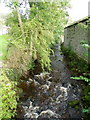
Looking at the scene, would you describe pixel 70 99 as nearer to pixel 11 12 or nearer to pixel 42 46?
pixel 42 46

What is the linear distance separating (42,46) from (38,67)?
253 cm

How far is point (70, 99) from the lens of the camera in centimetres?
555

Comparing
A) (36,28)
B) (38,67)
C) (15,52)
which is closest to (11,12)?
(36,28)

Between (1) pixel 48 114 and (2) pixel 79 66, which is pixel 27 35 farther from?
(1) pixel 48 114

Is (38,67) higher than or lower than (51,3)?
lower

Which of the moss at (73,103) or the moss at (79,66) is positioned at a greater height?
the moss at (79,66)

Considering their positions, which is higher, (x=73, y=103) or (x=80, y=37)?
(x=80, y=37)

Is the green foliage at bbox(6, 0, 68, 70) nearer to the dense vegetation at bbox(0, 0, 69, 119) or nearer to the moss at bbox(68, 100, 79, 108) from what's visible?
the dense vegetation at bbox(0, 0, 69, 119)

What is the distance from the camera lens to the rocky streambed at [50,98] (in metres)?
4.68

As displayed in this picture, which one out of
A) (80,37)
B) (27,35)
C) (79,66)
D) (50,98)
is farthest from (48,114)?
(80,37)

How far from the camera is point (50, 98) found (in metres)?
5.68

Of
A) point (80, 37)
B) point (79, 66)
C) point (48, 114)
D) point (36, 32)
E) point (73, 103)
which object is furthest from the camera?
point (80, 37)

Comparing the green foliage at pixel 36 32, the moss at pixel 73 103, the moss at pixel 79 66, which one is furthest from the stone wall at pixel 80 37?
the moss at pixel 73 103

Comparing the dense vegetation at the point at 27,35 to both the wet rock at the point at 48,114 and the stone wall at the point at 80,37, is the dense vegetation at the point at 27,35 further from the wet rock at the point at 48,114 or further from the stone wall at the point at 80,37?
the stone wall at the point at 80,37
